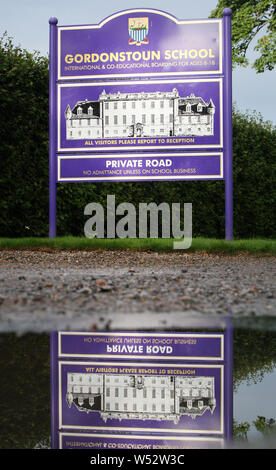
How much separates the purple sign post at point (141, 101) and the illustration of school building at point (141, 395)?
8.19 m

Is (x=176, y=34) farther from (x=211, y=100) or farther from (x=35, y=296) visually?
(x=35, y=296)

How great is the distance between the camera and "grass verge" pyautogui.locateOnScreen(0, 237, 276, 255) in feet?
31.2

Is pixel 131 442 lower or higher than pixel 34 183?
lower

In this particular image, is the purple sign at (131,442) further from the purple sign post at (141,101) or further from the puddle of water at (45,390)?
the purple sign post at (141,101)

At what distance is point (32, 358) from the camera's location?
2.36 meters

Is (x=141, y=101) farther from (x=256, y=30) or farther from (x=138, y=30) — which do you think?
(x=256, y=30)

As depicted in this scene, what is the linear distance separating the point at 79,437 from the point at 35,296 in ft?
7.43

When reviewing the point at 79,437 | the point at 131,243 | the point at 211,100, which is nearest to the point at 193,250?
the point at 131,243

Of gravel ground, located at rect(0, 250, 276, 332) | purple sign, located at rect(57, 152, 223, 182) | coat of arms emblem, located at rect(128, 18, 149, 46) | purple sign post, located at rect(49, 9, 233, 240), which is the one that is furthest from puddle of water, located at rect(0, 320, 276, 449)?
coat of arms emblem, located at rect(128, 18, 149, 46)

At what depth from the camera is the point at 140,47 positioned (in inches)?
403

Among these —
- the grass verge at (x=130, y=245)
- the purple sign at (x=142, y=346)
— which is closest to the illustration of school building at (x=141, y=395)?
the purple sign at (x=142, y=346)

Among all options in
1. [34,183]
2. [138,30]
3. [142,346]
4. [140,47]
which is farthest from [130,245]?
[142,346]

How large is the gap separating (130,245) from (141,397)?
785cm

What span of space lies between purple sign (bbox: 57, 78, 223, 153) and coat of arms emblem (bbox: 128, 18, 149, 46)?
91 cm
